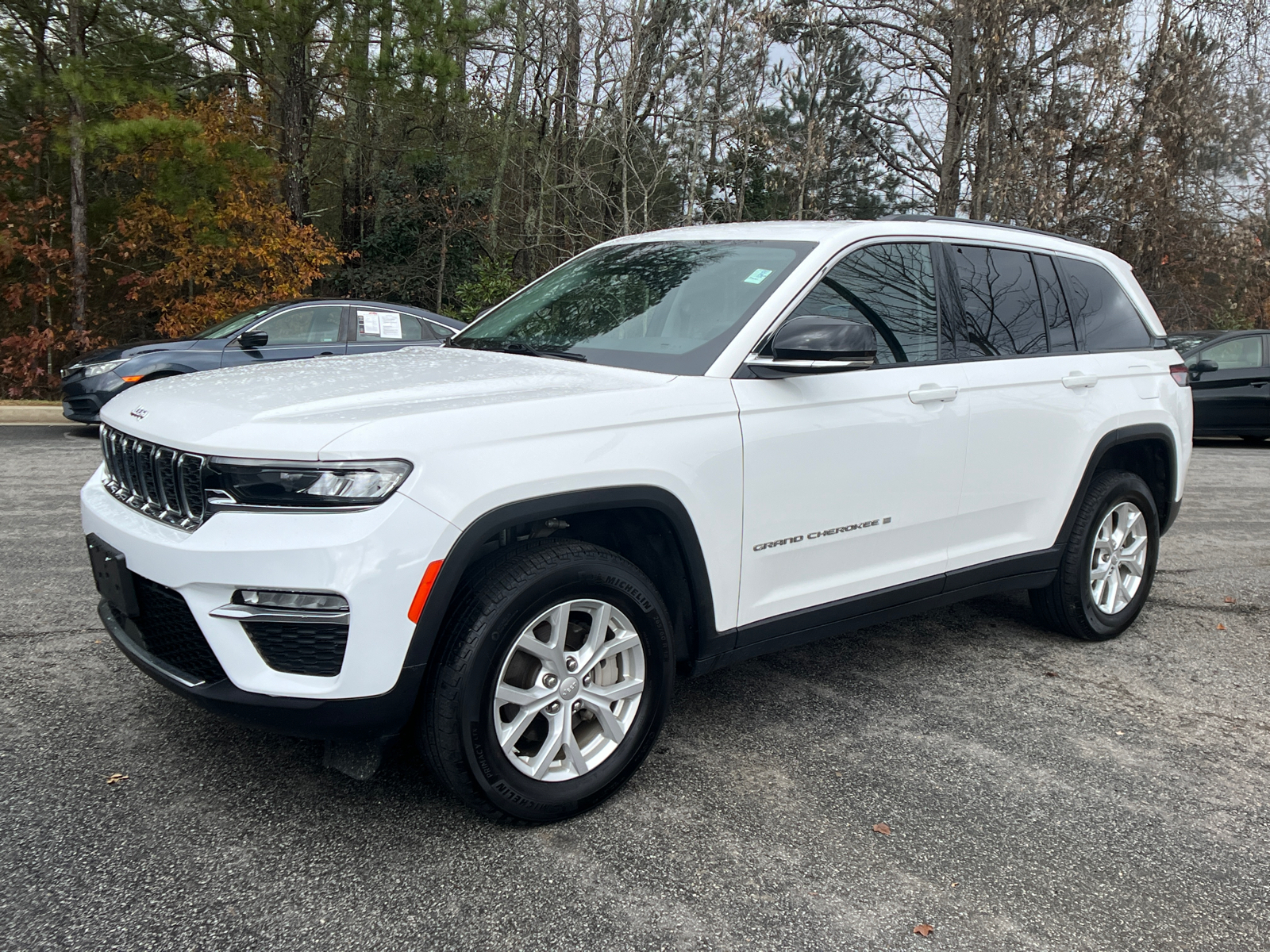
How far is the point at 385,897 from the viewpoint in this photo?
8.44 ft

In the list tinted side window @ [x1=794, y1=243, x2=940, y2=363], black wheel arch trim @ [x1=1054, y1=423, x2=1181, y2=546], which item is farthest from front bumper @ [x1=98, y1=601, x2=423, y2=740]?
black wheel arch trim @ [x1=1054, y1=423, x2=1181, y2=546]

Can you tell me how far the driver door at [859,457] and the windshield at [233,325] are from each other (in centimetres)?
834

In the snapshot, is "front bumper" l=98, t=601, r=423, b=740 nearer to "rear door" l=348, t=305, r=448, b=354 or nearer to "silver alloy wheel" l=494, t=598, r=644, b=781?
"silver alloy wheel" l=494, t=598, r=644, b=781

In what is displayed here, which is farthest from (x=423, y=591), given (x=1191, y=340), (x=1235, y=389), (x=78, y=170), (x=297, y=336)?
(x=78, y=170)

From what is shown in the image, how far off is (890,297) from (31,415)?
39.0 feet

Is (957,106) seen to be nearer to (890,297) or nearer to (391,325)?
(391,325)

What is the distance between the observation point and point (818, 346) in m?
3.20

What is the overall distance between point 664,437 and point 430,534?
82cm

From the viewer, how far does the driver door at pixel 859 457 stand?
331cm

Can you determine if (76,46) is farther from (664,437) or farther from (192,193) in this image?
(664,437)

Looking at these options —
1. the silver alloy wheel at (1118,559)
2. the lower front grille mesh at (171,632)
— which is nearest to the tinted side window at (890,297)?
the silver alloy wheel at (1118,559)

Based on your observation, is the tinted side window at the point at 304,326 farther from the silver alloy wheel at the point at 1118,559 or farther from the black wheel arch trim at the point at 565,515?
the black wheel arch trim at the point at 565,515

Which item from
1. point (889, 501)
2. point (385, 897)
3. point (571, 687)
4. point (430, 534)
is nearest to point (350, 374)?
point (430, 534)

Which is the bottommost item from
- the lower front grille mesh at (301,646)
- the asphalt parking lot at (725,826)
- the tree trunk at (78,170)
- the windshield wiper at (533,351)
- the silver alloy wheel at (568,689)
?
the asphalt parking lot at (725,826)
